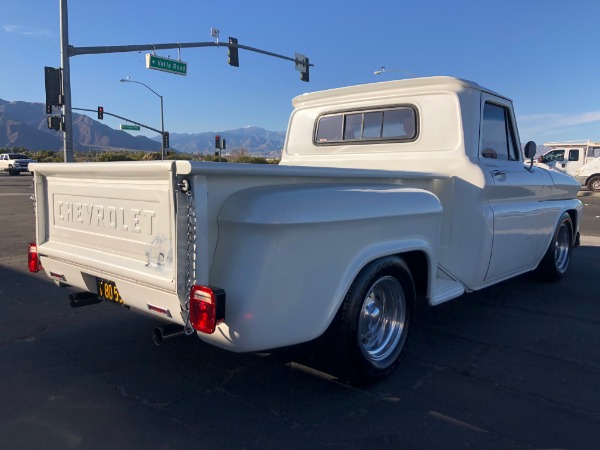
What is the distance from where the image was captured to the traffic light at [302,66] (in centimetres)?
2362

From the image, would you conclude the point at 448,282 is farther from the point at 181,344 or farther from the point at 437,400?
the point at 181,344

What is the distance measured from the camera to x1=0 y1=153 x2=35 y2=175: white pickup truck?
3759cm

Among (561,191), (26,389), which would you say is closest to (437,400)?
(26,389)

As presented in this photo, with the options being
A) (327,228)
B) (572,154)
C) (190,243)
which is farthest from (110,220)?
(572,154)

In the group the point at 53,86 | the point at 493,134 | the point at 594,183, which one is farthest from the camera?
the point at 594,183

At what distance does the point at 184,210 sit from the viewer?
2.40m

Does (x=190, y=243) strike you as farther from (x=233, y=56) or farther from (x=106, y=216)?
(x=233, y=56)

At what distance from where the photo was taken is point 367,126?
4.83 m

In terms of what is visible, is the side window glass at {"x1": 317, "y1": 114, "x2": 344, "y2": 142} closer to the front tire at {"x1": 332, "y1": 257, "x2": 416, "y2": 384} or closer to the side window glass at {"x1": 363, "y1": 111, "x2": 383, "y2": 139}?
the side window glass at {"x1": 363, "y1": 111, "x2": 383, "y2": 139}

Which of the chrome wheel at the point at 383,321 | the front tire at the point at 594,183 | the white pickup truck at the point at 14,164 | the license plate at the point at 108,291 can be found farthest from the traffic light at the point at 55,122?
the white pickup truck at the point at 14,164

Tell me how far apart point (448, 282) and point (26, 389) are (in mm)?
3193

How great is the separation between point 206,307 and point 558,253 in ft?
17.6

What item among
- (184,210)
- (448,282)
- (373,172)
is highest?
(373,172)

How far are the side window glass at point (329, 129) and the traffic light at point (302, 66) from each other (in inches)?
772
